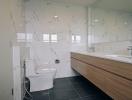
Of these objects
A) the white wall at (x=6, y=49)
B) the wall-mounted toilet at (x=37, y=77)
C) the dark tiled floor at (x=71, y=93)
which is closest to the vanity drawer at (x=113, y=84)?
the dark tiled floor at (x=71, y=93)

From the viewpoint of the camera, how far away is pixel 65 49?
9.43ft

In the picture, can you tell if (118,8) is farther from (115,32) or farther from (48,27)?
(48,27)

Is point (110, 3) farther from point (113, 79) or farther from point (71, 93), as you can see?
point (71, 93)

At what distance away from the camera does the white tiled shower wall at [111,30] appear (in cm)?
176

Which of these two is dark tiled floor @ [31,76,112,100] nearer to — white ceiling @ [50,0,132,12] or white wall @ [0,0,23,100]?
white wall @ [0,0,23,100]

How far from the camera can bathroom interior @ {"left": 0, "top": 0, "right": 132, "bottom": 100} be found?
4.20 feet

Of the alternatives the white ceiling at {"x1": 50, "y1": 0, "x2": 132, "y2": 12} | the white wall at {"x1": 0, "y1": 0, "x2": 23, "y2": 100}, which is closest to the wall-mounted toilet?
the white wall at {"x1": 0, "y1": 0, "x2": 23, "y2": 100}

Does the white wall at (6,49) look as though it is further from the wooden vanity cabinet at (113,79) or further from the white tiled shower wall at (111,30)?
the white tiled shower wall at (111,30)

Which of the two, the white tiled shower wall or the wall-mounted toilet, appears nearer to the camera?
the white tiled shower wall

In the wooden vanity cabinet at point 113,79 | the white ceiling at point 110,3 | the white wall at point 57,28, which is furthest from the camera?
the white wall at point 57,28

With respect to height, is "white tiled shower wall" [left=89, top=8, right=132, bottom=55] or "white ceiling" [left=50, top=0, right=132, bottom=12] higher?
"white ceiling" [left=50, top=0, right=132, bottom=12]

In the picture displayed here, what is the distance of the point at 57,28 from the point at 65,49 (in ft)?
2.07

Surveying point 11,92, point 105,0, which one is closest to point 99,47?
point 105,0

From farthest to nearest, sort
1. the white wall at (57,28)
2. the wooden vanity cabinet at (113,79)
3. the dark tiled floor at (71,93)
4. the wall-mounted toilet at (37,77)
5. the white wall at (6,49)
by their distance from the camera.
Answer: the white wall at (57,28)
the wall-mounted toilet at (37,77)
the dark tiled floor at (71,93)
the white wall at (6,49)
the wooden vanity cabinet at (113,79)
